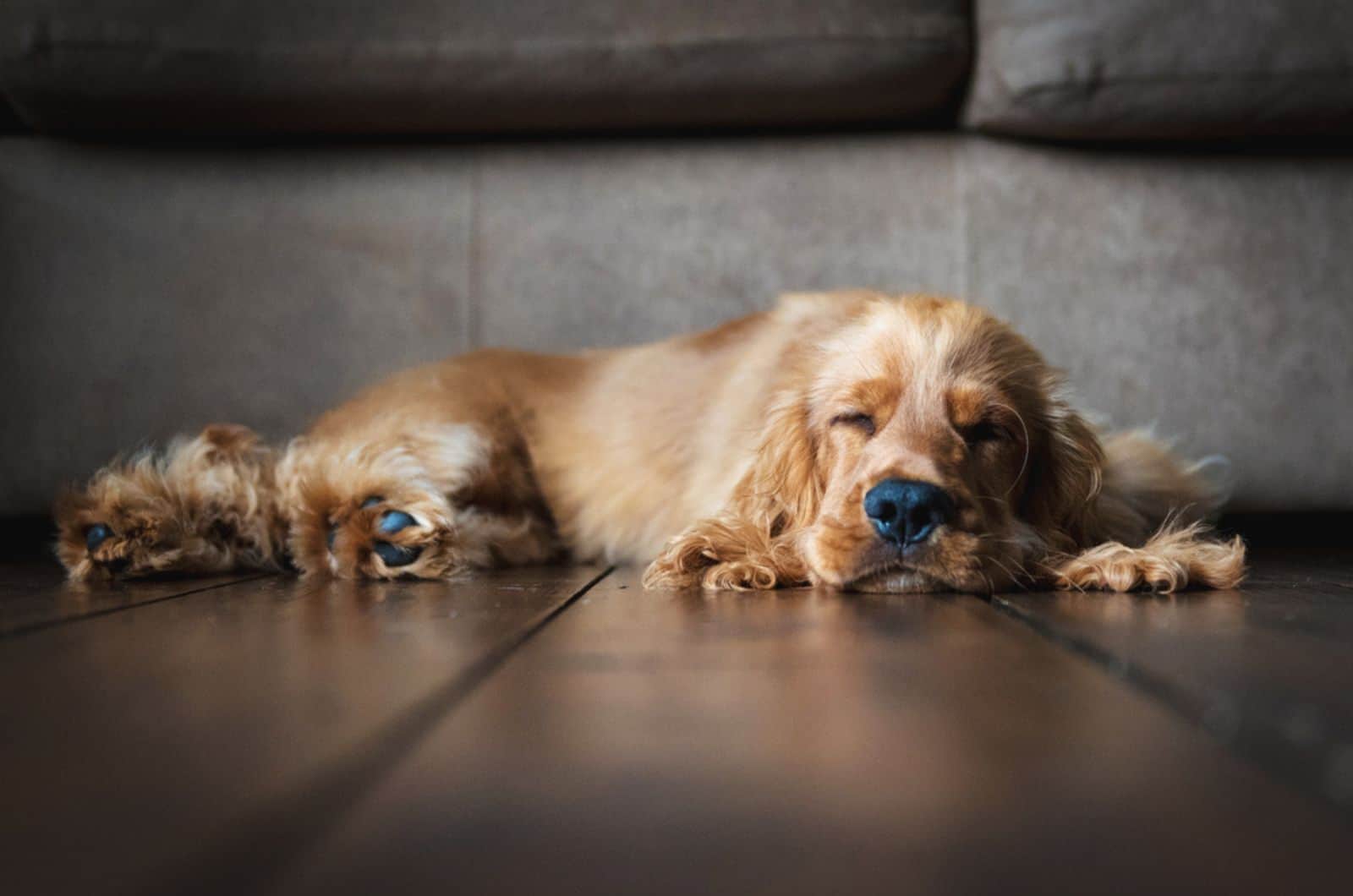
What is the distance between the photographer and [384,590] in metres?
1.50

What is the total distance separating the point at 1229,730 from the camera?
0.65m

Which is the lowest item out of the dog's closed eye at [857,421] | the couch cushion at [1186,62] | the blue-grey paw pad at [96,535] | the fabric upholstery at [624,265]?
the blue-grey paw pad at [96,535]

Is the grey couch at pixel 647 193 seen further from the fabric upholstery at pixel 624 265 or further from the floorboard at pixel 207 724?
the floorboard at pixel 207 724

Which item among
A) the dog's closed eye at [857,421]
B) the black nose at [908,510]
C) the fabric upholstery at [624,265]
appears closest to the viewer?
the black nose at [908,510]

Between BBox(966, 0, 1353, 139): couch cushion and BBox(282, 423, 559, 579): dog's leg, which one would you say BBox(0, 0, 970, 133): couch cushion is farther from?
BBox(282, 423, 559, 579): dog's leg

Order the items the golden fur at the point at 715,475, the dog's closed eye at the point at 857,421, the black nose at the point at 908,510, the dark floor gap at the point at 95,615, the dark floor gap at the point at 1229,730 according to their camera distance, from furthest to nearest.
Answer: the dog's closed eye at the point at 857,421
the golden fur at the point at 715,475
the black nose at the point at 908,510
the dark floor gap at the point at 95,615
the dark floor gap at the point at 1229,730

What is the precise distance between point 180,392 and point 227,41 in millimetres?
698

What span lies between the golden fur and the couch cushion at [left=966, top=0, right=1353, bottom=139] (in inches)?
25.1

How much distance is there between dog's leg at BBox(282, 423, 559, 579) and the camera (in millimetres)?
1701

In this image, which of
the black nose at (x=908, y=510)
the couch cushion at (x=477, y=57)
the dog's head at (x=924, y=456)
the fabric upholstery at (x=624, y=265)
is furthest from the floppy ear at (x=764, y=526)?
the couch cushion at (x=477, y=57)

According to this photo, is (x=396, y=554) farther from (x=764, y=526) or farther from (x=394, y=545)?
(x=764, y=526)

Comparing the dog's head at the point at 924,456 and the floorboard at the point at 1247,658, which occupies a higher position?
the dog's head at the point at 924,456

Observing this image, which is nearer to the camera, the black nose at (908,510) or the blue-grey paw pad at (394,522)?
the black nose at (908,510)

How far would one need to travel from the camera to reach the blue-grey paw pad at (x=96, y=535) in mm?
1640
